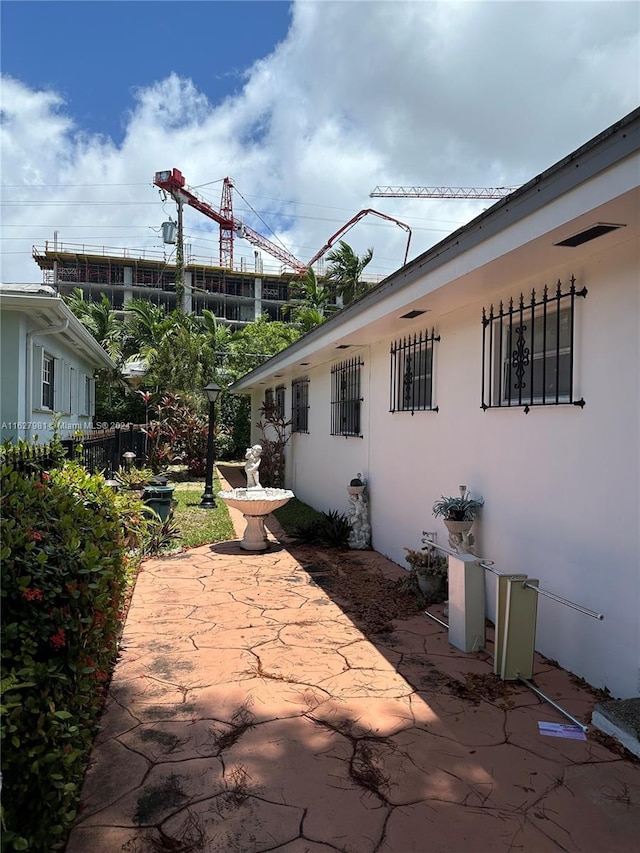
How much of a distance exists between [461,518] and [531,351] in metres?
1.56

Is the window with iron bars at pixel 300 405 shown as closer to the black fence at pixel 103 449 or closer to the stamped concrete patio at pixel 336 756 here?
the black fence at pixel 103 449

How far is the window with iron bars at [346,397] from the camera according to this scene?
8617 millimetres

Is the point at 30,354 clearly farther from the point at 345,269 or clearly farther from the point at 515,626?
the point at 345,269

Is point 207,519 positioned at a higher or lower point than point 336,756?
lower

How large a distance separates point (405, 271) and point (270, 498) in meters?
3.74

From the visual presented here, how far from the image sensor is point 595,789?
8.46 ft

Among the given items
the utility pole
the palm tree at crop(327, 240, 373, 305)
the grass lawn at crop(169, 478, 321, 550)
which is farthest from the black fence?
the palm tree at crop(327, 240, 373, 305)

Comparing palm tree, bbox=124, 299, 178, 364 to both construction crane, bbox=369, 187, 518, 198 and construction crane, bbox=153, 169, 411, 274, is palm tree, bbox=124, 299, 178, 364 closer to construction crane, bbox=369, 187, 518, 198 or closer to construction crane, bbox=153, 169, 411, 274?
construction crane, bbox=153, 169, 411, 274

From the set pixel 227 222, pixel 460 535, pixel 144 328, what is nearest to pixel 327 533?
pixel 460 535

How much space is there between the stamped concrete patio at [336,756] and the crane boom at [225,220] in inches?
1617

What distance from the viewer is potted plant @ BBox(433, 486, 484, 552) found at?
15.9ft

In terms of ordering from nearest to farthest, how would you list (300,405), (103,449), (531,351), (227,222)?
(531,351)
(103,449)
(300,405)
(227,222)

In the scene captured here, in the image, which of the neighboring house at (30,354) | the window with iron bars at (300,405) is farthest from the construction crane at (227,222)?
the window with iron bars at (300,405)

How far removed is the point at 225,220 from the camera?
71.3 meters
